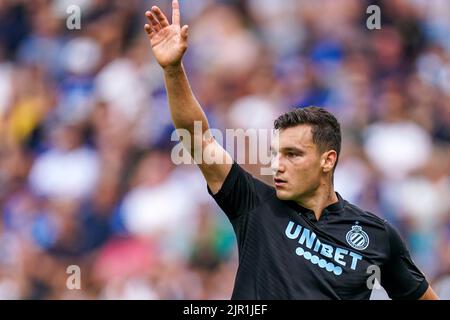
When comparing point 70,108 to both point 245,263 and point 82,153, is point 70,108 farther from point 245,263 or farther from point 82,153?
point 245,263

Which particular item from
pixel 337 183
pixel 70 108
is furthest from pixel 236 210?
pixel 70 108

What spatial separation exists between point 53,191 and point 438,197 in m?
3.52

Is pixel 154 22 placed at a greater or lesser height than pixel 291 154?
greater

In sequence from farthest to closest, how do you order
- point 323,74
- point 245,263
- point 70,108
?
point 70,108 < point 323,74 < point 245,263

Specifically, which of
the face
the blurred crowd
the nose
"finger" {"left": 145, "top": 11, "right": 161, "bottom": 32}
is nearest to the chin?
the face

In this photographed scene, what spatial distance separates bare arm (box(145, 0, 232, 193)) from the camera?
3.96 meters

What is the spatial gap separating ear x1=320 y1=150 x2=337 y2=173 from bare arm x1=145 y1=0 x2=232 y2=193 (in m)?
0.51

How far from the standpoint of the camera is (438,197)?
742 centimetres

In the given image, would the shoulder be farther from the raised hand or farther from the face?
the raised hand

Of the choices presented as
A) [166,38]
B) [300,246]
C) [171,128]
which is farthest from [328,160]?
[171,128]

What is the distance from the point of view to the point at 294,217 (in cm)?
411

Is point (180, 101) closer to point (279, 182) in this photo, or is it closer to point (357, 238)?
point (279, 182)

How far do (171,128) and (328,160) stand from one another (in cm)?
389

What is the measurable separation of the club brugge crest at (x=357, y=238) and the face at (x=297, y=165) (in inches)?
10.5
